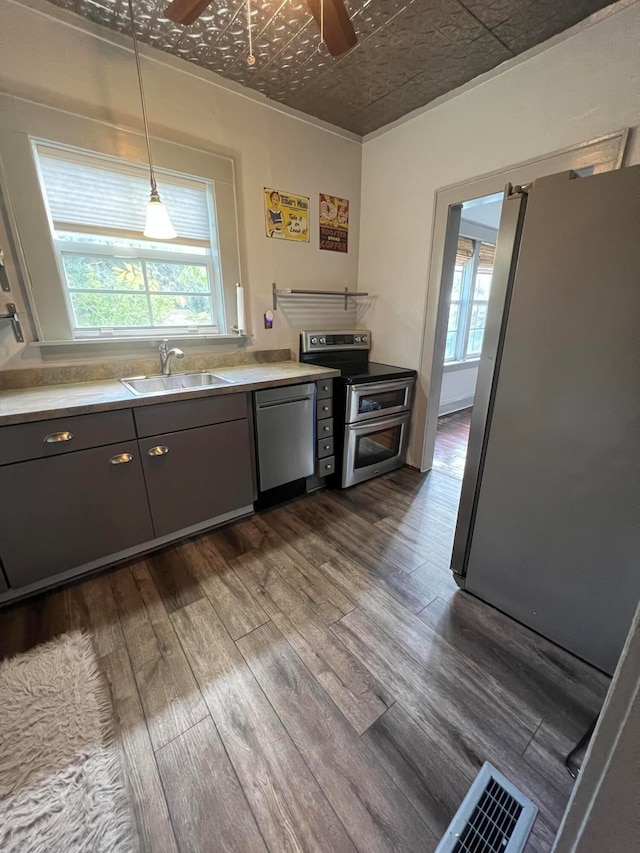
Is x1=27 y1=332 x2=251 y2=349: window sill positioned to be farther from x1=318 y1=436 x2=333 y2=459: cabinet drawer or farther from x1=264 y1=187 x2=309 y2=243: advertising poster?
x1=318 y1=436 x2=333 y2=459: cabinet drawer

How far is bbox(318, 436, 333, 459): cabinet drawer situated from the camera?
98.7 inches

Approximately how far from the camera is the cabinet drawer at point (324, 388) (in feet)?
7.79

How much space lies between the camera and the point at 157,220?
176 cm

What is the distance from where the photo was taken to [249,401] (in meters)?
2.07

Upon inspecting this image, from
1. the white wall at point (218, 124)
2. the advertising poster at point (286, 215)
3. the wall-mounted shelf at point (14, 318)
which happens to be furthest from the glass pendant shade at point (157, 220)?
the advertising poster at point (286, 215)

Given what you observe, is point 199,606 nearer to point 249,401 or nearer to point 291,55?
point 249,401

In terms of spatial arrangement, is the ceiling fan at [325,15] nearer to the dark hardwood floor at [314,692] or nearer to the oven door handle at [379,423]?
the oven door handle at [379,423]

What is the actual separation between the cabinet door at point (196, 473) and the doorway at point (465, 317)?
93.3 inches

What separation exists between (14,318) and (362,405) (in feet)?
6.87

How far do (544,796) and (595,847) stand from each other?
65cm

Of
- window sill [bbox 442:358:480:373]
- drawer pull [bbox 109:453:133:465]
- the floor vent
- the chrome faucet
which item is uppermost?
the chrome faucet

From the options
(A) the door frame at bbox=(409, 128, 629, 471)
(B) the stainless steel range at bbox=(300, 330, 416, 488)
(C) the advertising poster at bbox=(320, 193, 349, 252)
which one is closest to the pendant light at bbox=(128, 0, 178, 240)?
(B) the stainless steel range at bbox=(300, 330, 416, 488)

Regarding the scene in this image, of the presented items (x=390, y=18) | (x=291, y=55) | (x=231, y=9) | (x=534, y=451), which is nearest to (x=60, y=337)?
(x=231, y=9)

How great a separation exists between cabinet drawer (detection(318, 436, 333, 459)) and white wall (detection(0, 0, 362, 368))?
0.88 meters
